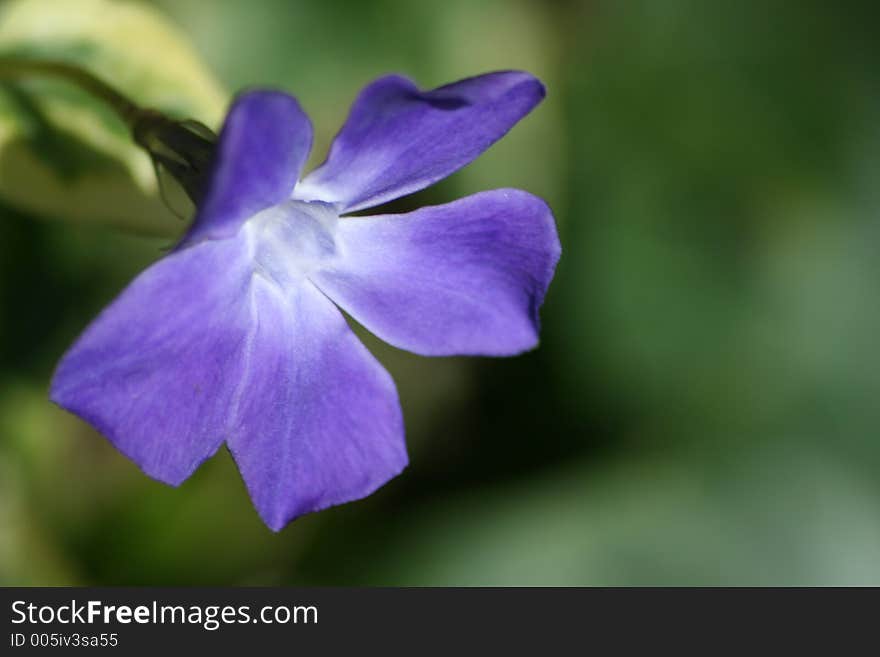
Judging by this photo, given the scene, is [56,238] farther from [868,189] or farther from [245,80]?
[868,189]

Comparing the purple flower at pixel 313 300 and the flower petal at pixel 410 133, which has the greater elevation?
the flower petal at pixel 410 133

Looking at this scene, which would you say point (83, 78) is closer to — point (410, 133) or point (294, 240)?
point (294, 240)

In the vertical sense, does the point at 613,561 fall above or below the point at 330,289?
below

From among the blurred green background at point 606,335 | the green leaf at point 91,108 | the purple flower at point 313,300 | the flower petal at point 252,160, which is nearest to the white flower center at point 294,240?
the purple flower at point 313,300

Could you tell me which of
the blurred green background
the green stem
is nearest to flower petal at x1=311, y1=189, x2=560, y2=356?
the green stem

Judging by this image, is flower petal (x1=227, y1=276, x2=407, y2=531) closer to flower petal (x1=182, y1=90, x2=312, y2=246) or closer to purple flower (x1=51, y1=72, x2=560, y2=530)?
purple flower (x1=51, y1=72, x2=560, y2=530)

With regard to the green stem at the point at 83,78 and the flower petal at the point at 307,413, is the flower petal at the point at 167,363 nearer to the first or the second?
the flower petal at the point at 307,413

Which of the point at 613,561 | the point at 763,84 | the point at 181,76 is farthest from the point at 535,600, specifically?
the point at 763,84
